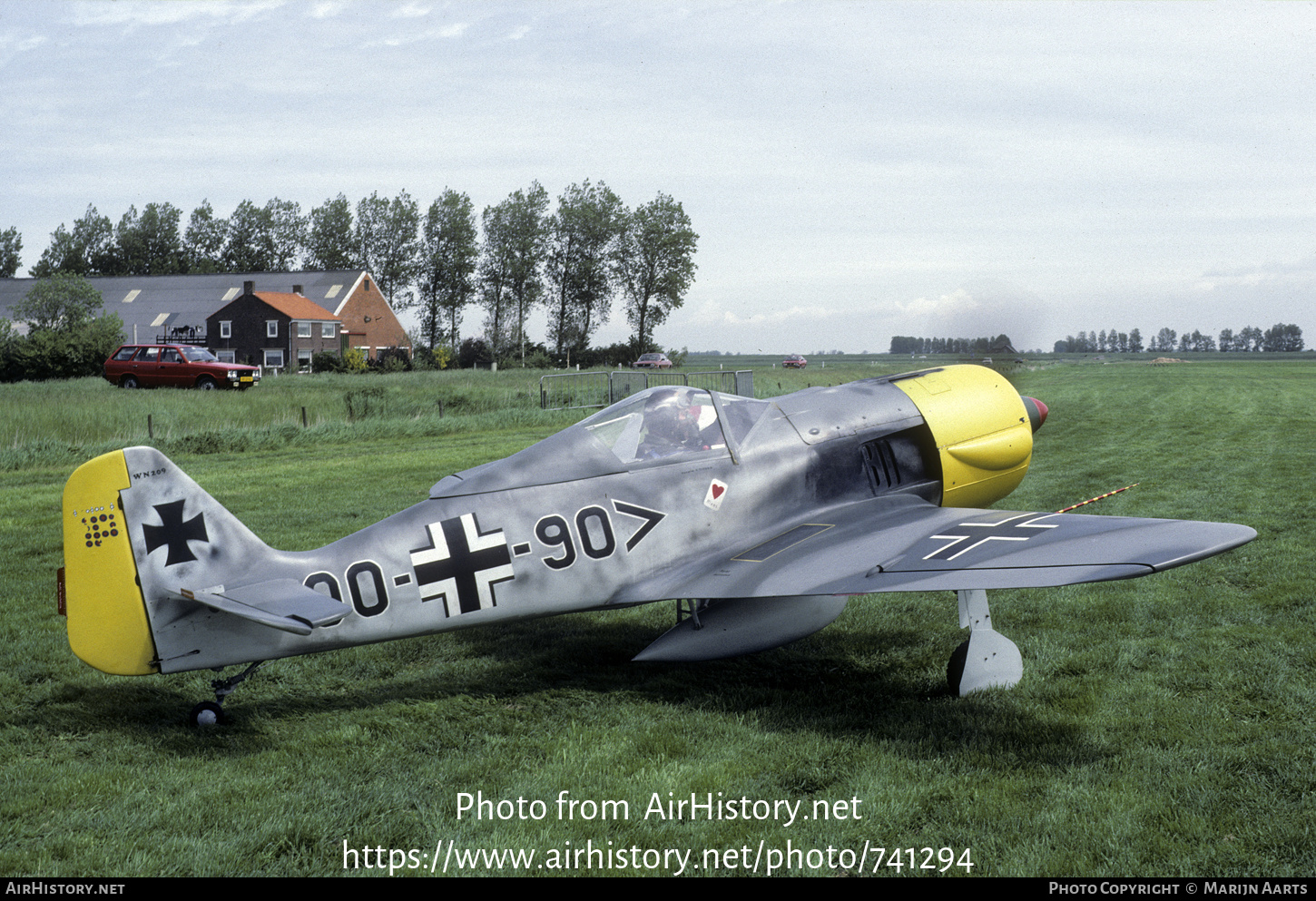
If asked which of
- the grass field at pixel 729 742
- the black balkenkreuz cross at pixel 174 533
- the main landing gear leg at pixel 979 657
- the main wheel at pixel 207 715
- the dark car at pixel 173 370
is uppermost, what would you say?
the dark car at pixel 173 370

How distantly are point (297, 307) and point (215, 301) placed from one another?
9.71 m

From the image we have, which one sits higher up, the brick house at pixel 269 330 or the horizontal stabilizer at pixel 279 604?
the brick house at pixel 269 330

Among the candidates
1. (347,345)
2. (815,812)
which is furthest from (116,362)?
(815,812)

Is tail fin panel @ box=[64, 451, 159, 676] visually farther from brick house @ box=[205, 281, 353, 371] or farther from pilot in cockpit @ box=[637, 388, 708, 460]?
brick house @ box=[205, 281, 353, 371]

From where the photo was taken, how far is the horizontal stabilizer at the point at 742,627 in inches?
230

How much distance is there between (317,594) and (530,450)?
1.54 meters

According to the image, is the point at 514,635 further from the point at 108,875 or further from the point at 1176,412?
the point at 1176,412

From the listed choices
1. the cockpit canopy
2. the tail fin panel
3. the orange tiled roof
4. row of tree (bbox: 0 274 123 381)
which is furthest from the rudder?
the orange tiled roof

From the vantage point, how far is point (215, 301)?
7031cm

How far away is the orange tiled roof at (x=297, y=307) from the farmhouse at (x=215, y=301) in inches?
32.3

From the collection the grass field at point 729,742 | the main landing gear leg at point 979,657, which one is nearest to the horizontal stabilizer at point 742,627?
the grass field at point 729,742

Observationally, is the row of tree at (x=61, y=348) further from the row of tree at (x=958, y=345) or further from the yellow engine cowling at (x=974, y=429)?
the yellow engine cowling at (x=974, y=429)

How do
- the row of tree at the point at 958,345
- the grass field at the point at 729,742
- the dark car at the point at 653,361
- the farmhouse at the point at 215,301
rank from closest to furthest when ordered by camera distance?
the grass field at the point at 729,742
the row of tree at the point at 958,345
the farmhouse at the point at 215,301
the dark car at the point at 653,361

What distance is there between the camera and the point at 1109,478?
13977 mm
